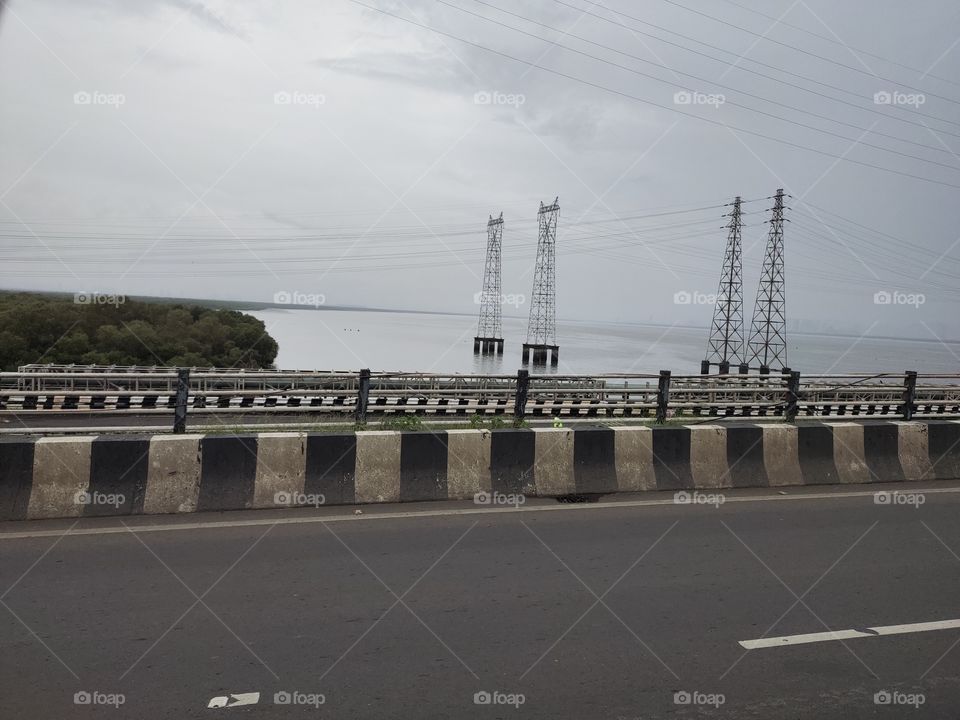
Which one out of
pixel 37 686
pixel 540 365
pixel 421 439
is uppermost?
pixel 540 365

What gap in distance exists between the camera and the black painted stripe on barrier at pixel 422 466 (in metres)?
7.60

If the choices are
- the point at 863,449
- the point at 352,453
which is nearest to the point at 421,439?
the point at 352,453

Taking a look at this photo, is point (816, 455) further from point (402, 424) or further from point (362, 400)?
point (362, 400)

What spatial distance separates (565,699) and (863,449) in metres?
7.23

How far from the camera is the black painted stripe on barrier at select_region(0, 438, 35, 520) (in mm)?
6465

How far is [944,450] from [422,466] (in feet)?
22.9

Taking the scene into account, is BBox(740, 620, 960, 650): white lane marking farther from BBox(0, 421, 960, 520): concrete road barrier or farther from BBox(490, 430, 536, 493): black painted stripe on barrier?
BBox(490, 430, 536, 493): black painted stripe on barrier

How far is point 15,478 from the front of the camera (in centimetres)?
653

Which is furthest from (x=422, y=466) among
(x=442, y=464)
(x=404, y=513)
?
(x=404, y=513)

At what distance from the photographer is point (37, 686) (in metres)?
3.66

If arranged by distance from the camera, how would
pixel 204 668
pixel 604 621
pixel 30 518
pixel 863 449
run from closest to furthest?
pixel 204 668, pixel 604 621, pixel 30 518, pixel 863 449

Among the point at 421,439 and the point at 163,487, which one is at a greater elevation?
the point at 421,439

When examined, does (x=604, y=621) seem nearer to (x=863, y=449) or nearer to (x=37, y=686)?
(x=37, y=686)

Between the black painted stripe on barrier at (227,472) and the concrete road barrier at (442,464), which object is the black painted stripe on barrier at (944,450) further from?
the black painted stripe on barrier at (227,472)
